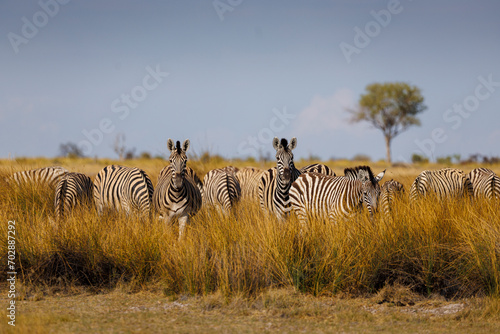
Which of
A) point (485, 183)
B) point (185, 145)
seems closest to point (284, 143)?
point (185, 145)

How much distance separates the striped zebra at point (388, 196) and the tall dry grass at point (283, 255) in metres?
0.46

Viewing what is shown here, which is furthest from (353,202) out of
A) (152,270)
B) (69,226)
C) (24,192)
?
(24,192)

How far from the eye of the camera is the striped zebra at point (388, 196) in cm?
862

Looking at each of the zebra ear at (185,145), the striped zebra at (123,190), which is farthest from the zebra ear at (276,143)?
the striped zebra at (123,190)

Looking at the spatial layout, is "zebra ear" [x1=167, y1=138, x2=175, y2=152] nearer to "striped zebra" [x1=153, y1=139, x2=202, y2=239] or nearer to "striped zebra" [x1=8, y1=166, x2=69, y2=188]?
"striped zebra" [x1=153, y1=139, x2=202, y2=239]

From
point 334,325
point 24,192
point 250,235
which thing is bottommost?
point 334,325

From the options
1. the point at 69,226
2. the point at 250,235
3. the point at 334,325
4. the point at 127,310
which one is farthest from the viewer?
the point at 69,226

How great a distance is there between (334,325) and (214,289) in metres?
1.77

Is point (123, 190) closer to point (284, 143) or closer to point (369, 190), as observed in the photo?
point (284, 143)

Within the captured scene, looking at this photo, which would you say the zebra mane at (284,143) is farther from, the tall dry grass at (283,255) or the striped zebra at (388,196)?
the striped zebra at (388,196)

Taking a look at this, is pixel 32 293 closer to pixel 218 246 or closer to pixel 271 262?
pixel 218 246

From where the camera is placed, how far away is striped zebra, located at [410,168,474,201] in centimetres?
1192

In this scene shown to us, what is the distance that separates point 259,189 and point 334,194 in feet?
8.45

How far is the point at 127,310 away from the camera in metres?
6.45
